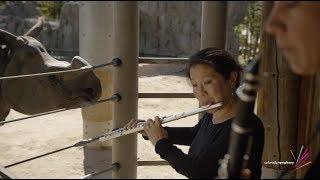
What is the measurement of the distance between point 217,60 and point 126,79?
338 mm

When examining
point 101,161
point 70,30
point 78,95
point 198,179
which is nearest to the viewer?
point 198,179

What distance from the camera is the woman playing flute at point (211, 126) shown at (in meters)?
1.41

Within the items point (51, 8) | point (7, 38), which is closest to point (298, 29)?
point (7, 38)

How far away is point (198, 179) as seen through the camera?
4.61 ft

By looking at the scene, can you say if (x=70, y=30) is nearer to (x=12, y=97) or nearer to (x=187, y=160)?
(x=12, y=97)

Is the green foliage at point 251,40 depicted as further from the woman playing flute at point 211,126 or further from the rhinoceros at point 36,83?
the rhinoceros at point 36,83

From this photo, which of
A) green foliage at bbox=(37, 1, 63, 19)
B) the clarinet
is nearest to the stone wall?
green foliage at bbox=(37, 1, 63, 19)

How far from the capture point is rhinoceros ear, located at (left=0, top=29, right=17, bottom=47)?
2.85 meters

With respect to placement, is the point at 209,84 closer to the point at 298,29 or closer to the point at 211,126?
the point at 211,126

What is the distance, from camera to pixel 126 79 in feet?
3.94

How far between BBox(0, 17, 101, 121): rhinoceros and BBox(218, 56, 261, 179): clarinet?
179 centimetres

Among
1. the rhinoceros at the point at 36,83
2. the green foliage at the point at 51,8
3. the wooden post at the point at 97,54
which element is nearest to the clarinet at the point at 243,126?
the rhinoceros at the point at 36,83

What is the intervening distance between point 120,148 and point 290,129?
142 centimetres

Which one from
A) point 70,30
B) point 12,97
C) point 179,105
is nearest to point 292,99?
point 12,97
